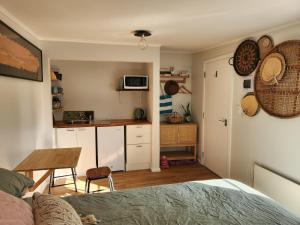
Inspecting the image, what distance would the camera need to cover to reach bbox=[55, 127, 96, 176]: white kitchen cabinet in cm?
377

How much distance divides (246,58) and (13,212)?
307 cm

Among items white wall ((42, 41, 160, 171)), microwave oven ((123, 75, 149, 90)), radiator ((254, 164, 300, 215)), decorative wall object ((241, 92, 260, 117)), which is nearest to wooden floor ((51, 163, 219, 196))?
white wall ((42, 41, 160, 171))

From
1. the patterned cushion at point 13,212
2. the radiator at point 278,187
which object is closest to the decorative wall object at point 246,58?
the radiator at point 278,187

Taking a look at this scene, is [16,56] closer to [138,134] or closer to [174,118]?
[138,134]

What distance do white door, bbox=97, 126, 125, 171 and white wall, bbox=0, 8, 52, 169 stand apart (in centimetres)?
85

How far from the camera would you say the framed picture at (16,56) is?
6.63 feet

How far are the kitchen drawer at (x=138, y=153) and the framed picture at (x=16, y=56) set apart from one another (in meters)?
1.96


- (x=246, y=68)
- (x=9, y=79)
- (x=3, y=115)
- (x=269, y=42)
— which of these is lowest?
(x=3, y=115)

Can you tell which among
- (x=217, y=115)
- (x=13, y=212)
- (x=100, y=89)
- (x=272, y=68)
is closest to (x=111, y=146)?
(x=100, y=89)

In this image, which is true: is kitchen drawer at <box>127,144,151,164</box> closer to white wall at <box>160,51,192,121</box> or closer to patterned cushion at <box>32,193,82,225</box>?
white wall at <box>160,51,192,121</box>

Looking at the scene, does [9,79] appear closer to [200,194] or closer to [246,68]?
[200,194]

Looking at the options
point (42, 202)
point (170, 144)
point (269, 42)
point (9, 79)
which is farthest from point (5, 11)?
point (170, 144)

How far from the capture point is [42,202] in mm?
1299

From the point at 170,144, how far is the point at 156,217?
2857mm
